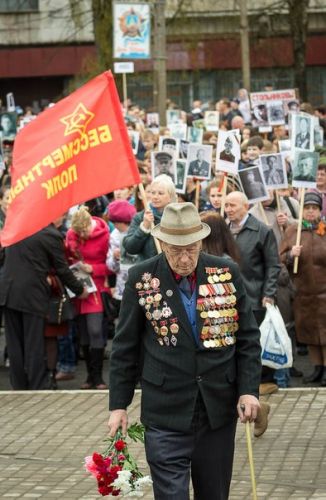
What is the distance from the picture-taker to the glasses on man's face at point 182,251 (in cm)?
602

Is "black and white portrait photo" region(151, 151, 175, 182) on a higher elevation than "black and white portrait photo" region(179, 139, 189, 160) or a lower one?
higher

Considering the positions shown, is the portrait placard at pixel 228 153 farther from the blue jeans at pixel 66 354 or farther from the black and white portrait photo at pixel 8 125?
the black and white portrait photo at pixel 8 125

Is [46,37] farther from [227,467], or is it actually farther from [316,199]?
[227,467]

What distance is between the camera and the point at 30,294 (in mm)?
11258

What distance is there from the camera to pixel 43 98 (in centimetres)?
5022

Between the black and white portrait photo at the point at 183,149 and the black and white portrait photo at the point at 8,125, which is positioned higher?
the black and white portrait photo at the point at 183,149

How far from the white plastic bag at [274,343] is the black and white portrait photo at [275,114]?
1110 centimetres

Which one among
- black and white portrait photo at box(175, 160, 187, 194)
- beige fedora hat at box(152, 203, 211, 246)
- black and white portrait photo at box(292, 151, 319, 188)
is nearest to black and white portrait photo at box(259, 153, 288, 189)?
black and white portrait photo at box(292, 151, 319, 188)

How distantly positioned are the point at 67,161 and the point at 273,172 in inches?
139

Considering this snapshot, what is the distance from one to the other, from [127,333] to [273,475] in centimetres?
250

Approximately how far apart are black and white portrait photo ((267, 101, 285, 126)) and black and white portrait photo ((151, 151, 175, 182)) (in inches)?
301

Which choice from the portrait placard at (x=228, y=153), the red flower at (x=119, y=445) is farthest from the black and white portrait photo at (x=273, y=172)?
the red flower at (x=119, y=445)

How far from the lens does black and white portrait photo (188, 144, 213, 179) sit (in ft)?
45.8

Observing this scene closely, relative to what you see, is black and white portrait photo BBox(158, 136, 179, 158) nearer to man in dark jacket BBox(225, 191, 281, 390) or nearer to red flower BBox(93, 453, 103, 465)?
man in dark jacket BBox(225, 191, 281, 390)
